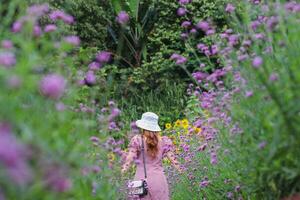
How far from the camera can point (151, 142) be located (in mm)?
5746

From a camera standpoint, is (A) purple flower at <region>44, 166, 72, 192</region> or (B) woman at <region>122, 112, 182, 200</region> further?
(B) woman at <region>122, 112, 182, 200</region>

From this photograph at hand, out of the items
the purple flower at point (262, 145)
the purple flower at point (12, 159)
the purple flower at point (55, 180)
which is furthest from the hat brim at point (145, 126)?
the purple flower at point (12, 159)

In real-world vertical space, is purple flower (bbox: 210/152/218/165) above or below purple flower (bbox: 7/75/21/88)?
below

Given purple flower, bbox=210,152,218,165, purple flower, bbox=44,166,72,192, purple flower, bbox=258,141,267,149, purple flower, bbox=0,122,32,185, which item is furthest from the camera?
purple flower, bbox=210,152,218,165

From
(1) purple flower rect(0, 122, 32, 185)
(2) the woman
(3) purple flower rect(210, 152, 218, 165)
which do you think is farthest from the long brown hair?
(1) purple flower rect(0, 122, 32, 185)

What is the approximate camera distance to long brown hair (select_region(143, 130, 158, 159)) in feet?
18.8

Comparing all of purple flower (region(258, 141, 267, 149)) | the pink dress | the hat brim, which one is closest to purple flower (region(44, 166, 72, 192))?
purple flower (region(258, 141, 267, 149))

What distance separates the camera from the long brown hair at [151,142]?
572 cm

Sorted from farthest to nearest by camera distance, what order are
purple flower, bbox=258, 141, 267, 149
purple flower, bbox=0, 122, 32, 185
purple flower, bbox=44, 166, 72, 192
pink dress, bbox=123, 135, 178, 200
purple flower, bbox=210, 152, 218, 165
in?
1. pink dress, bbox=123, 135, 178, 200
2. purple flower, bbox=210, 152, 218, 165
3. purple flower, bbox=258, 141, 267, 149
4. purple flower, bbox=44, 166, 72, 192
5. purple flower, bbox=0, 122, 32, 185

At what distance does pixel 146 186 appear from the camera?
556 centimetres

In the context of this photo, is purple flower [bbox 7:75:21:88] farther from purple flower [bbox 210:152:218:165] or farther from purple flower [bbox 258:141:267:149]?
purple flower [bbox 210:152:218:165]

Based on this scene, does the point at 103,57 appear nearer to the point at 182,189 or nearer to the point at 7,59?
the point at 7,59

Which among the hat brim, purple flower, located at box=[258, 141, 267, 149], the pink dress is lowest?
the pink dress

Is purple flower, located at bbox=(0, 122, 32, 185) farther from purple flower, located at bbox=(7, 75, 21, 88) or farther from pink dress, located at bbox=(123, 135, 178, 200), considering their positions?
pink dress, located at bbox=(123, 135, 178, 200)
